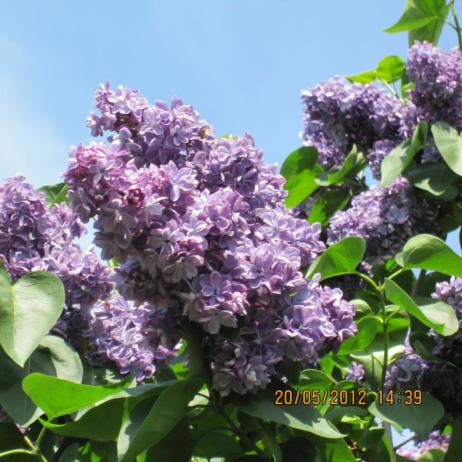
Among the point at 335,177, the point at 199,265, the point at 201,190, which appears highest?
the point at 335,177

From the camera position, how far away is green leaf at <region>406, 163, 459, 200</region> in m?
2.50

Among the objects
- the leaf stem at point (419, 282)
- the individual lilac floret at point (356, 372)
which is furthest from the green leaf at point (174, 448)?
the leaf stem at point (419, 282)

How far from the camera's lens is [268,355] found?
1.34 meters

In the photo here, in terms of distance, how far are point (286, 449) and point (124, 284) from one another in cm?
40

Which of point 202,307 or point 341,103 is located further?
point 341,103

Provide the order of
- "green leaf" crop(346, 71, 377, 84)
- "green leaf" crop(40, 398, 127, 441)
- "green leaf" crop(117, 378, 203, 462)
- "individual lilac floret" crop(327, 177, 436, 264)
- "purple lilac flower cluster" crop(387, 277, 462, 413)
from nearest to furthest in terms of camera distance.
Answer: "green leaf" crop(117, 378, 203, 462) < "green leaf" crop(40, 398, 127, 441) < "purple lilac flower cluster" crop(387, 277, 462, 413) < "individual lilac floret" crop(327, 177, 436, 264) < "green leaf" crop(346, 71, 377, 84)

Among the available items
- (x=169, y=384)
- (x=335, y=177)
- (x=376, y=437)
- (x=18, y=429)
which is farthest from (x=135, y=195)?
(x=335, y=177)

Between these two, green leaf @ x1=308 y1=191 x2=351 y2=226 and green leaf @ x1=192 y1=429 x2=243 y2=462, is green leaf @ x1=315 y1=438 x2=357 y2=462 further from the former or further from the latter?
green leaf @ x1=308 y1=191 x2=351 y2=226

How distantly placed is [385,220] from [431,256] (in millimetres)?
933

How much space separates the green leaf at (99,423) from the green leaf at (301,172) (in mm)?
1624

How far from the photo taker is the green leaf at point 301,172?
2.94 metres

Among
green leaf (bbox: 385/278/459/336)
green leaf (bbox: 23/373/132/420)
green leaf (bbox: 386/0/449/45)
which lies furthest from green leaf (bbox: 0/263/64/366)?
green leaf (bbox: 386/0/449/45)

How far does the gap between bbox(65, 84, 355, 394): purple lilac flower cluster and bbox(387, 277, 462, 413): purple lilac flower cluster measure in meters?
0.67

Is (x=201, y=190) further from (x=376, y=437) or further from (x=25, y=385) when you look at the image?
(x=376, y=437)
